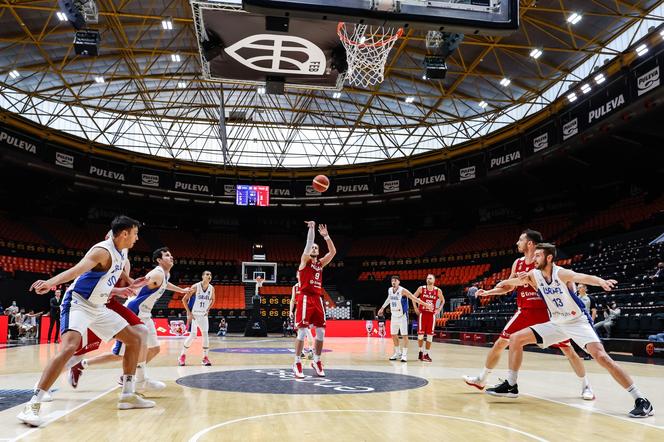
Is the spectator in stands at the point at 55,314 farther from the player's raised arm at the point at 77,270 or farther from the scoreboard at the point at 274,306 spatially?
the scoreboard at the point at 274,306

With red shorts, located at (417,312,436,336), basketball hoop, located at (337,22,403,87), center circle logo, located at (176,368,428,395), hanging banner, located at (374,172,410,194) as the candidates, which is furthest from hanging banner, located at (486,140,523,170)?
center circle logo, located at (176,368,428,395)

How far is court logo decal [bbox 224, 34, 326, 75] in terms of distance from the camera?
886cm

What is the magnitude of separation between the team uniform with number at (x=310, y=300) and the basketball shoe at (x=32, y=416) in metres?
4.44

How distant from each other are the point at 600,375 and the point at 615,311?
6.56 m

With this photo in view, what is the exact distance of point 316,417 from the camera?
5.04 metres

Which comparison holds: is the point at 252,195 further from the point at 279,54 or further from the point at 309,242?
the point at 309,242

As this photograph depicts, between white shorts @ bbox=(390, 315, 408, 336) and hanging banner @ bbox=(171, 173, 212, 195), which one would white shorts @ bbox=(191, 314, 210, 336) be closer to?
white shorts @ bbox=(390, 315, 408, 336)

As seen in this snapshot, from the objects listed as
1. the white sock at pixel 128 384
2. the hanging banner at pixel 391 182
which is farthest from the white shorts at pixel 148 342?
the hanging banner at pixel 391 182

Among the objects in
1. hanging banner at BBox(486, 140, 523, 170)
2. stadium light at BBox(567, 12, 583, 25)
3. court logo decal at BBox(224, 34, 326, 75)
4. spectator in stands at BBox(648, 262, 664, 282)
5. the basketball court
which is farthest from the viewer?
hanging banner at BBox(486, 140, 523, 170)

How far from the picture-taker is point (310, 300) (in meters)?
8.59

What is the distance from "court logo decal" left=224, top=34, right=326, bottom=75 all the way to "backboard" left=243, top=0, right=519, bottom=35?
2578 mm

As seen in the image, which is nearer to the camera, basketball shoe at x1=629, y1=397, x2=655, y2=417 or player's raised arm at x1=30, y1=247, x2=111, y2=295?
player's raised arm at x1=30, y1=247, x2=111, y2=295

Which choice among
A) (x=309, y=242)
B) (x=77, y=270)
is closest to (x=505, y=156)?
(x=309, y=242)

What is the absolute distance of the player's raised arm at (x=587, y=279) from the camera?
206 inches
